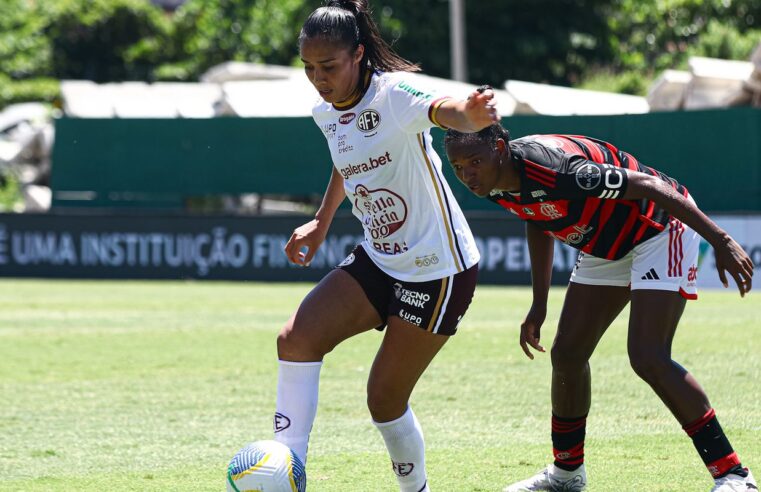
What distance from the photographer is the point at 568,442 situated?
243 inches

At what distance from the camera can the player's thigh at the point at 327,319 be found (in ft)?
17.7

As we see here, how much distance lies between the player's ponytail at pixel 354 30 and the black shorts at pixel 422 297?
0.88m

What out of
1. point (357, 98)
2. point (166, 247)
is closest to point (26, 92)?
point (166, 247)

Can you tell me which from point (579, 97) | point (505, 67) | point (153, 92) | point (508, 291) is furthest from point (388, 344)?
point (505, 67)

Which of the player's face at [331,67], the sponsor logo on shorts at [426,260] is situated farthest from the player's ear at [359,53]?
the sponsor logo on shorts at [426,260]

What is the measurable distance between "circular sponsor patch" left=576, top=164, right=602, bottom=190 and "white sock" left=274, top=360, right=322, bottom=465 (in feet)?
4.60

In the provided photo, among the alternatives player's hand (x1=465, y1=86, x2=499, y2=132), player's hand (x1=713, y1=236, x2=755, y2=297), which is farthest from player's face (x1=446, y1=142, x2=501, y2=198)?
player's hand (x1=713, y1=236, x2=755, y2=297)

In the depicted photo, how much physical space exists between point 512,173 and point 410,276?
2.20ft

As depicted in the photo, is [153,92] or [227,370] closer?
[227,370]

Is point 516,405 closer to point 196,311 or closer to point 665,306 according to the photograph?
point 665,306

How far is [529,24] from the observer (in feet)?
118

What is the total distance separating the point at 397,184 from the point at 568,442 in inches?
67.7

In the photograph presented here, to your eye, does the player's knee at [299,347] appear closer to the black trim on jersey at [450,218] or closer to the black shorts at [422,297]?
the black shorts at [422,297]

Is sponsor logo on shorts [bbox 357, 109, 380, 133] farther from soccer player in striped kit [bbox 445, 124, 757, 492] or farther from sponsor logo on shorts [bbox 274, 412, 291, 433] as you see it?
sponsor logo on shorts [bbox 274, 412, 291, 433]
